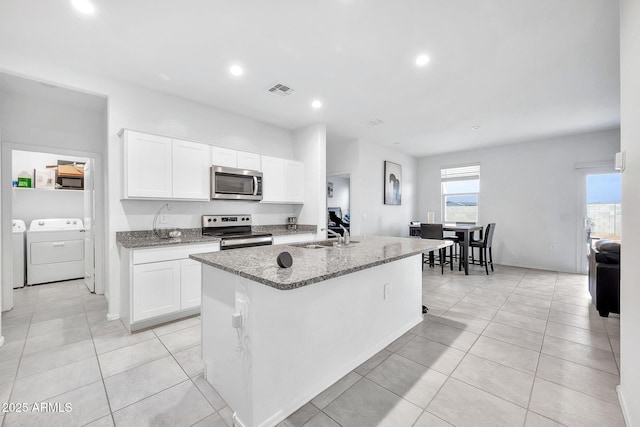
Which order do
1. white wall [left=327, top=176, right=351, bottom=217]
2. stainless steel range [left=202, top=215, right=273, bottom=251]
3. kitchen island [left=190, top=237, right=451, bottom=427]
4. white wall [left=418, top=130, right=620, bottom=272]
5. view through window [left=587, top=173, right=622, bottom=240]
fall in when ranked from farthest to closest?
white wall [left=327, top=176, right=351, bottom=217]
white wall [left=418, top=130, right=620, bottom=272]
view through window [left=587, top=173, right=622, bottom=240]
stainless steel range [left=202, top=215, right=273, bottom=251]
kitchen island [left=190, top=237, right=451, bottom=427]

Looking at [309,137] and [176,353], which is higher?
[309,137]

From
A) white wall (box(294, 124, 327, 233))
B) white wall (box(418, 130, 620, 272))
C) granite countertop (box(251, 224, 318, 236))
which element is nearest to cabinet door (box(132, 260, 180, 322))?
granite countertop (box(251, 224, 318, 236))

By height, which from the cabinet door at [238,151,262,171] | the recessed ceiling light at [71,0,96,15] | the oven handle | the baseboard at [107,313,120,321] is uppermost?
the recessed ceiling light at [71,0,96,15]

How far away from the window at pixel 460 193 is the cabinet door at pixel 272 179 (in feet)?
14.7

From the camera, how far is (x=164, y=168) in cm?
310

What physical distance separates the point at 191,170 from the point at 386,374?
3009mm

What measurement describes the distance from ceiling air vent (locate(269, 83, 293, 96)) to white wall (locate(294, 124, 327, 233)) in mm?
1179

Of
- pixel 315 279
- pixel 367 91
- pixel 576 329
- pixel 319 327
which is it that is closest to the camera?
pixel 315 279

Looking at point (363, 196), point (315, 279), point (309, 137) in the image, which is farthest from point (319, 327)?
point (363, 196)

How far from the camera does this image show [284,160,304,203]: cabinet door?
173 inches

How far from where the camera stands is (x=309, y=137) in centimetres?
459

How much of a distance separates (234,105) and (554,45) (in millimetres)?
3530

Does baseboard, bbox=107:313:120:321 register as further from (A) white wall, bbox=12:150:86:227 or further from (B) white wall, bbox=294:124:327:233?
(A) white wall, bbox=12:150:86:227

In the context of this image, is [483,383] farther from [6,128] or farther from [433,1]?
[6,128]
